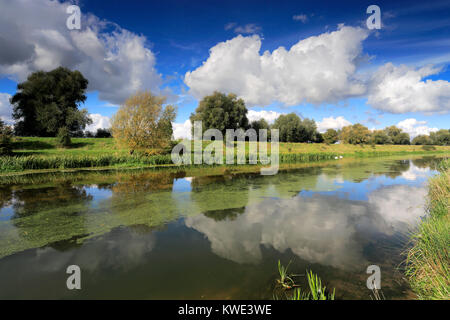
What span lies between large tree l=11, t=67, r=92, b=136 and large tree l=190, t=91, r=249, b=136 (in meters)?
19.5

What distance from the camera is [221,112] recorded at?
40.5 meters

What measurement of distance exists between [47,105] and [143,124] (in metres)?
17.4

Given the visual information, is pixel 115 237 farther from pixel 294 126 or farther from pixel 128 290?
pixel 294 126

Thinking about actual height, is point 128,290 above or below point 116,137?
below

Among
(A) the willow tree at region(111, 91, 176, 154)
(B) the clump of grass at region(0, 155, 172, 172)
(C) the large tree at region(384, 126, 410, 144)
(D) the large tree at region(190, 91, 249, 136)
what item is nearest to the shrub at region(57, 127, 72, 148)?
(B) the clump of grass at region(0, 155, 172, 172)

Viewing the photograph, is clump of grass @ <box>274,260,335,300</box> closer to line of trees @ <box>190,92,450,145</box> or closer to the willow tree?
the willow tree

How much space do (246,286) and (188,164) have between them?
69.6ft

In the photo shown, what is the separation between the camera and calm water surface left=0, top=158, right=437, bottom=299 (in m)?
3.63

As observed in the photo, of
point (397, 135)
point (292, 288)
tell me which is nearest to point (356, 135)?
point (397, 135)

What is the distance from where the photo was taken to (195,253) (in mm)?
4809

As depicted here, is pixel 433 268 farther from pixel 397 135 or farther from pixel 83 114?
pixel 397 135

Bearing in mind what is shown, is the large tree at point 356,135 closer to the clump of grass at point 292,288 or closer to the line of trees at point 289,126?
the line of trees at point 289,126

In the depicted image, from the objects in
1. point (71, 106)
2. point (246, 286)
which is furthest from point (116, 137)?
point (246, 286)

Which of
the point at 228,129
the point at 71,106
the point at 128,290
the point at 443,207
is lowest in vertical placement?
the point at 128,290
